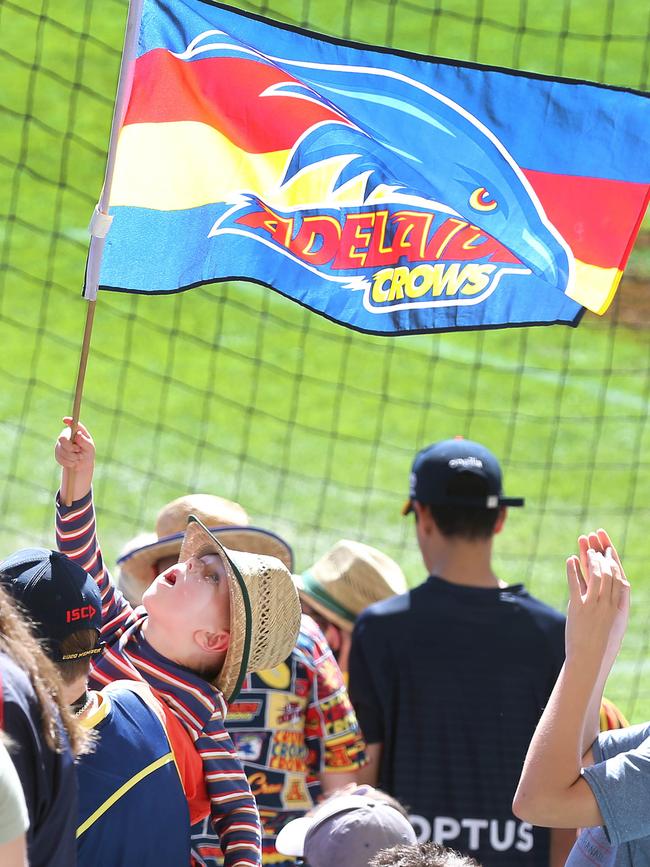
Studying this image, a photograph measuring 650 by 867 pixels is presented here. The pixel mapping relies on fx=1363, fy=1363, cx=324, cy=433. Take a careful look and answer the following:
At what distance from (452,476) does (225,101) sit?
1.08 metres

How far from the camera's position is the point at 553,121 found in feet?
9.93

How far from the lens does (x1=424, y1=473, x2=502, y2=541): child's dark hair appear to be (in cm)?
338

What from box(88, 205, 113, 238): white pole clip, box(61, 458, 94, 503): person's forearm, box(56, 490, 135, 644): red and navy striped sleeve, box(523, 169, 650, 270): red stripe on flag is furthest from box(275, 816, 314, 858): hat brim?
box(523, 169, 650, 270): red stripe on flag

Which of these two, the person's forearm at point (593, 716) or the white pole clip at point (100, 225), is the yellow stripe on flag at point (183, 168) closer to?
the white pole clip at point (100, 225)

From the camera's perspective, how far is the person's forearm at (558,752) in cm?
221

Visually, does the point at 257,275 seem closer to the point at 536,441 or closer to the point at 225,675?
the point at 225,675

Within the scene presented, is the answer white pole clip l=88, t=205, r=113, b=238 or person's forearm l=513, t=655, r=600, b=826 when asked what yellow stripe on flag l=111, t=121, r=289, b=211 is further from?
person's forearm l=513, t=655, r=600, b=826

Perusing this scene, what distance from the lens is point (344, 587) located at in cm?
378

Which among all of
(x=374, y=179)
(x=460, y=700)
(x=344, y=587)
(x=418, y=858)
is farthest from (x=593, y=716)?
(x=344, y=587)

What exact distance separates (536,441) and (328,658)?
694 cm

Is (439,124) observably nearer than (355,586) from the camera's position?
Yes

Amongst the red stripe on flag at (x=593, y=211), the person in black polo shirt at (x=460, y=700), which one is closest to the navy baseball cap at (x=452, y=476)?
the person in black polo shirt at (x=460, y=700)

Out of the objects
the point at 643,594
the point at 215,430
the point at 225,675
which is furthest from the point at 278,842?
the point at 215,430

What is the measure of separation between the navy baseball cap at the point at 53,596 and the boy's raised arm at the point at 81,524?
1.30ft
